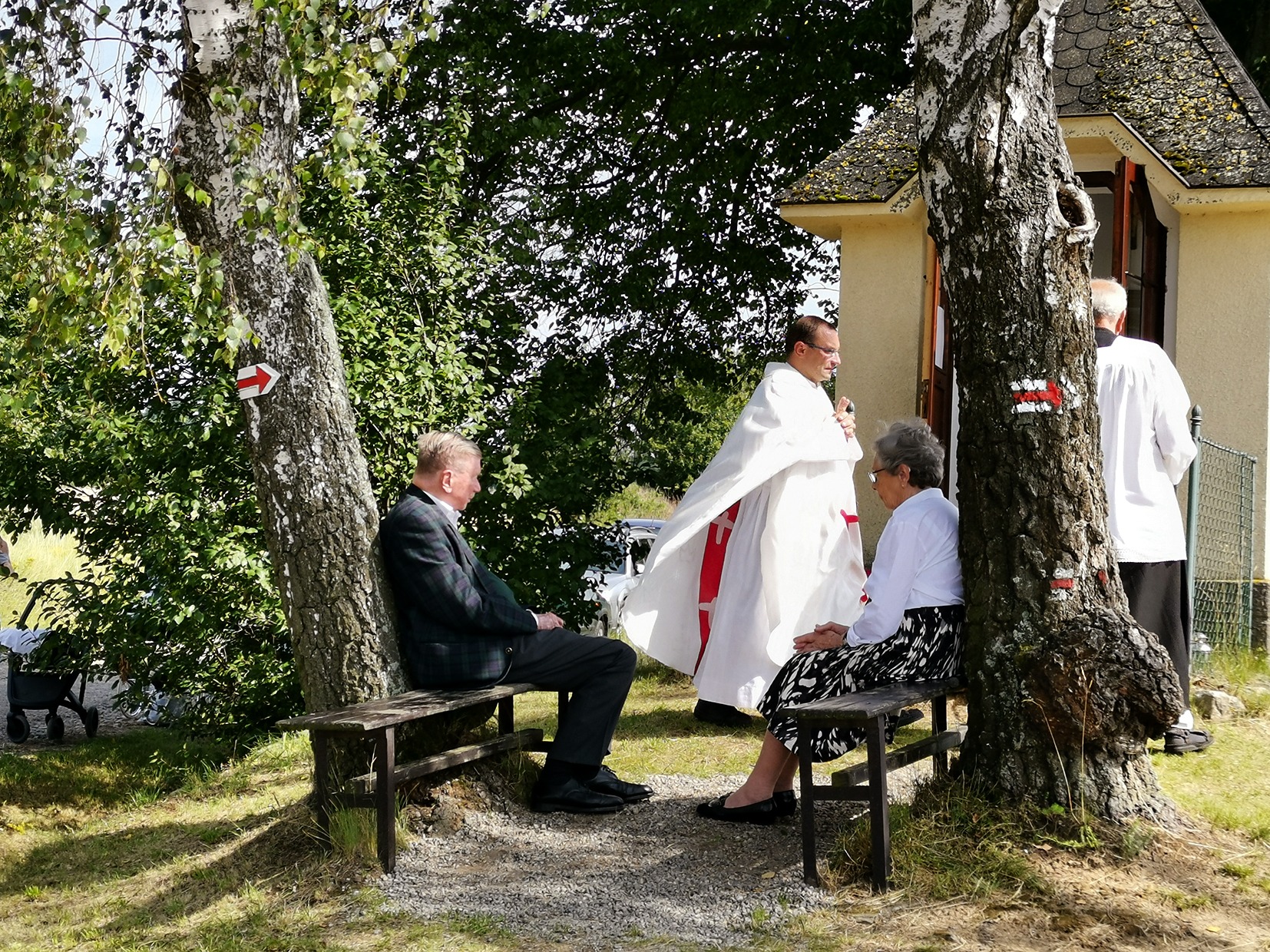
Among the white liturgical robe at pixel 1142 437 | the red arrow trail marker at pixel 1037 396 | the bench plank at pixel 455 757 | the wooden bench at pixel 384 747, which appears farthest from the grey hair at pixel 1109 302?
the bench plank at pixel 455 757

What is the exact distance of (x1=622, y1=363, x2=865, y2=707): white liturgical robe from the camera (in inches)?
258

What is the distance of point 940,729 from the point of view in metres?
5.61

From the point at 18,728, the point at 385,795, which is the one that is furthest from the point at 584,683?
the point at 18,728

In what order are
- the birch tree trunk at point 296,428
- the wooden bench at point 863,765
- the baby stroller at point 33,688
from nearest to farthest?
the wooden bench at point 863,765 < the birch tree trunk at point 296,428 < the baby stroller at point 33,688

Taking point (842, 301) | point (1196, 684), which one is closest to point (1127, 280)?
point (842, 301)

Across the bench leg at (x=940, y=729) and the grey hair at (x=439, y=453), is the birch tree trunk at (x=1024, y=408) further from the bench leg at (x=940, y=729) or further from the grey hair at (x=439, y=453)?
the grey hair at (x=439, y=453)

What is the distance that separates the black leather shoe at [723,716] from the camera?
7.87 metres

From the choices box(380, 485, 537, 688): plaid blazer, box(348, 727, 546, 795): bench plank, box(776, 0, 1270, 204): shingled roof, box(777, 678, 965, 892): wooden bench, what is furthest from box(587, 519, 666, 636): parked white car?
box(777, 678, 965, 892): wooden bench

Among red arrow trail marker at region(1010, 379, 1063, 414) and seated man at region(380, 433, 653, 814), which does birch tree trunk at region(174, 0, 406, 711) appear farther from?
red arrow trail marker at region(1010, 379, 1063, 414)

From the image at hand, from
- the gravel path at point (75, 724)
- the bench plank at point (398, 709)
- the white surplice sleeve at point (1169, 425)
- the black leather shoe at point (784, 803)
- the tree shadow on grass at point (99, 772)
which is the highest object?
the white surplice sleeve at point (1169, 425)

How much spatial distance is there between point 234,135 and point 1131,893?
3957 mm

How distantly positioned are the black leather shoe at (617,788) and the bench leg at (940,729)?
1279 mm

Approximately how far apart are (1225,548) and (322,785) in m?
6.58

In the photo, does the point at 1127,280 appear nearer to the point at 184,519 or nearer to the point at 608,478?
the point at 608,478
